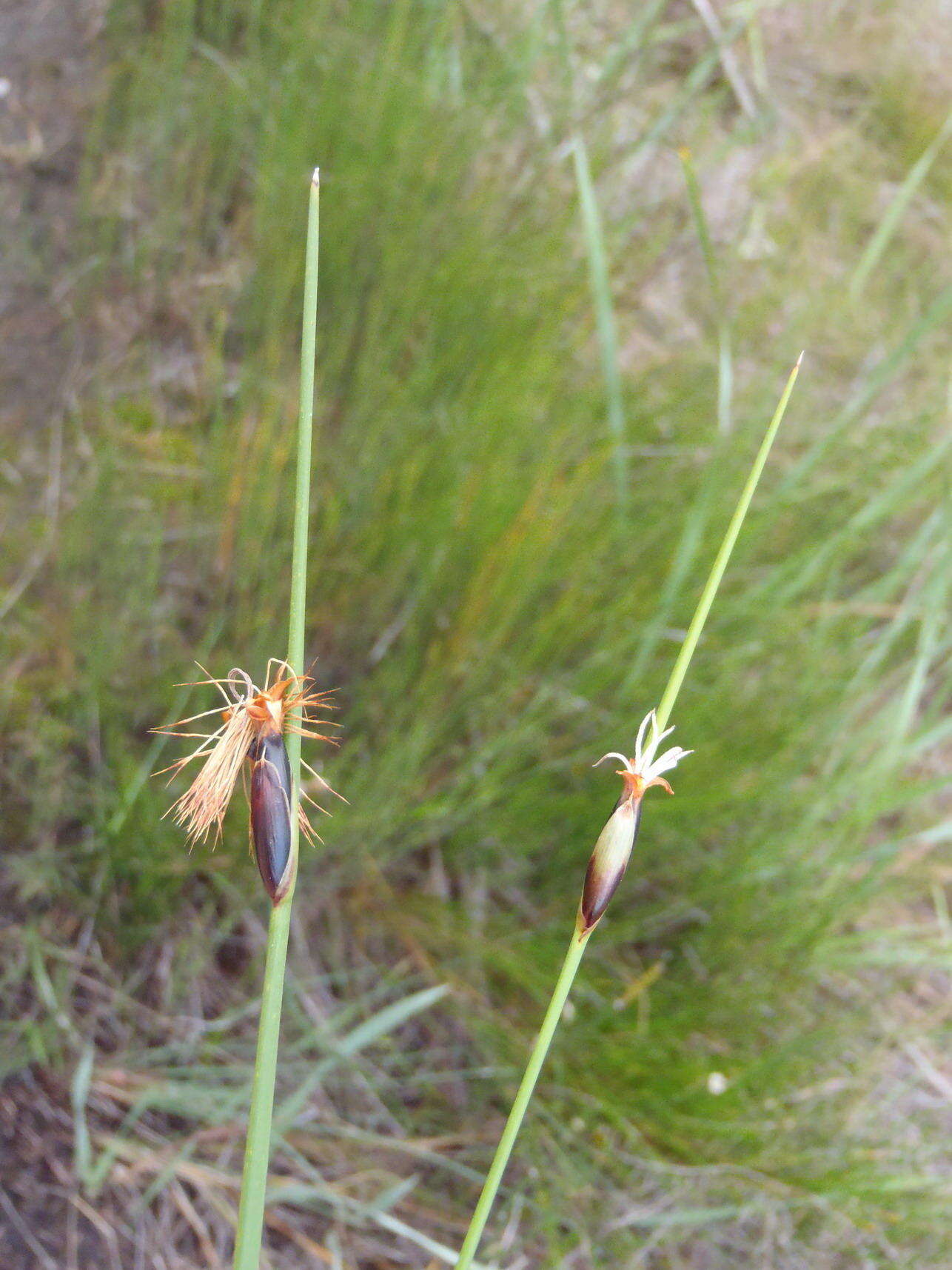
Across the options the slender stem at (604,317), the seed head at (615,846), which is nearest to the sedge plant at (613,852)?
the seed head at (615,846)

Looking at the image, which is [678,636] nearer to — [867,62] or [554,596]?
[554,596]

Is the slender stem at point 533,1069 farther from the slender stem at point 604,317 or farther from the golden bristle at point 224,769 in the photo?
the slender stem at point 604,317

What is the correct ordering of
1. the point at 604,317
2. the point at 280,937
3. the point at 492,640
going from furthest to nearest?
the point at 492,640 → the point at 604,317 → the point at 280,937

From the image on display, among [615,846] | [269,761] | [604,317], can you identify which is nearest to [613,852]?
[615,846]

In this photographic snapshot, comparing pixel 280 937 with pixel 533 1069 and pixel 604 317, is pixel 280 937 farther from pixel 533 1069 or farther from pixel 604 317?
pixel 604 317

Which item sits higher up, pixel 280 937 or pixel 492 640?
pixel 280 937

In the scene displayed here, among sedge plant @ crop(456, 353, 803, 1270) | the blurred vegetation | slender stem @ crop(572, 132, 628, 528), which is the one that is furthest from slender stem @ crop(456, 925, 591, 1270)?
slender stem @ crop(572, 132, 628, 528)
